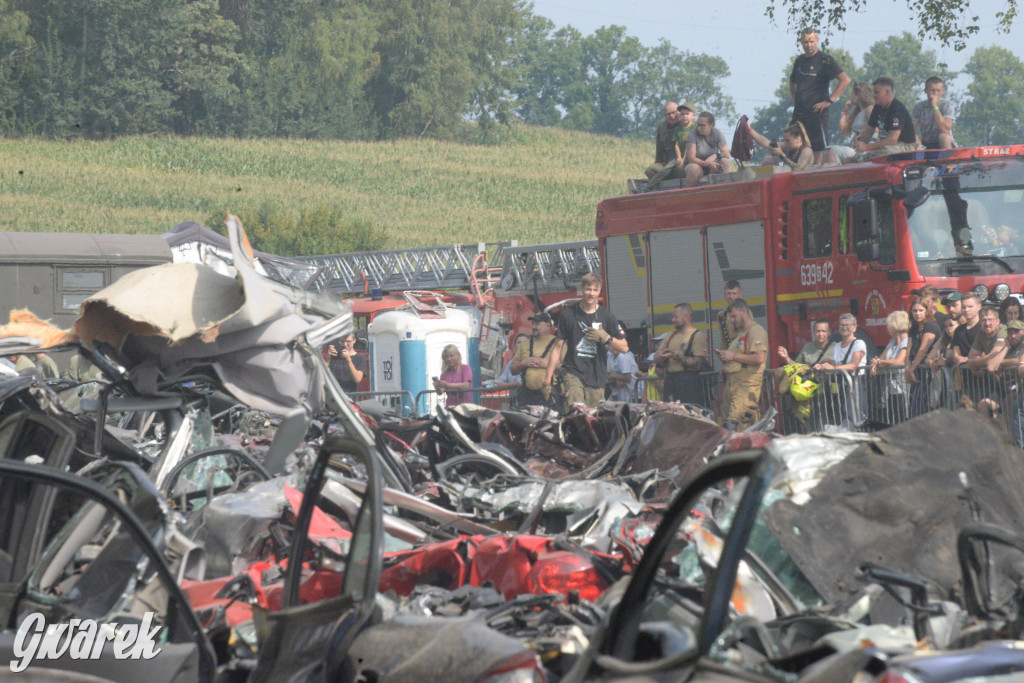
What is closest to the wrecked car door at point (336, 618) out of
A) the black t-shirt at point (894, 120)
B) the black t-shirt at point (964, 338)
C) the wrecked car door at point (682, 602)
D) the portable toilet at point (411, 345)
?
the wrecked car door at point (682, 602)

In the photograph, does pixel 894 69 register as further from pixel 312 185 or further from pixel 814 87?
pixel 814 87

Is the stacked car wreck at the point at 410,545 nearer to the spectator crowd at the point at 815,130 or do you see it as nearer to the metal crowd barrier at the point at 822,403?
the metal crowd barrier at the point at 822,403

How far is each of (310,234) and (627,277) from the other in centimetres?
3218

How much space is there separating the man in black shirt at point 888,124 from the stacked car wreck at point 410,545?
26.1ft

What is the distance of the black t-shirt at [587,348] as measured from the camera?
40.2 feet

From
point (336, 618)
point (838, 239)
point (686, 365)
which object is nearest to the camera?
point (336, 618)

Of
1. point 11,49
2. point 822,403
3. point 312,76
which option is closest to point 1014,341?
point 822,403

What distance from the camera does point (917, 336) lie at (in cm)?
1141

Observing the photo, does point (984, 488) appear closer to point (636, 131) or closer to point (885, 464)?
point (885, 464)

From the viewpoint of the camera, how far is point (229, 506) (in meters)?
5.76

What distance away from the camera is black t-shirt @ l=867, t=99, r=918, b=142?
544 inches

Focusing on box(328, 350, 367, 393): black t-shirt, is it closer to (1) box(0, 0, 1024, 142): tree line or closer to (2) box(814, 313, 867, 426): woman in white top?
(2) box(814, 313, 867, 426): woman in white top

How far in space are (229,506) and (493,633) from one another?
2388 mm

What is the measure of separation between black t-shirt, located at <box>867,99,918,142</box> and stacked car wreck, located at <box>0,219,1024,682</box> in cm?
813
